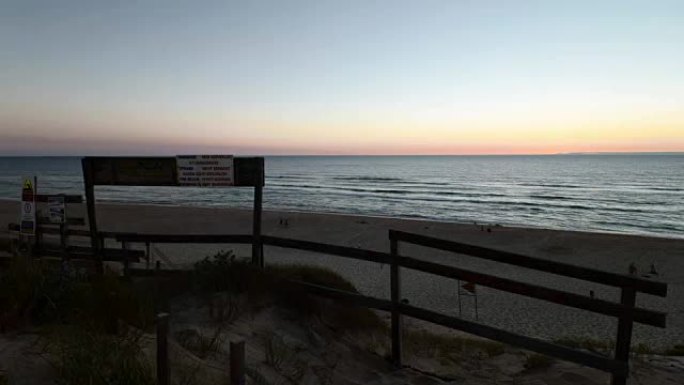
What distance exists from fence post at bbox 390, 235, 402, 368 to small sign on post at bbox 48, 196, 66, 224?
5222mm

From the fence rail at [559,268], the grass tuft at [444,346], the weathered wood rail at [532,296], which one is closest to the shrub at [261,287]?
the weathered wood rail at [532,296]

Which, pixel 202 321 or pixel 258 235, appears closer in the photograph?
pixel 202 321

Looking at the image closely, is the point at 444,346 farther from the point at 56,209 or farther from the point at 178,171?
the point at 56,209

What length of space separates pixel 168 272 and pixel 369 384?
117 inches

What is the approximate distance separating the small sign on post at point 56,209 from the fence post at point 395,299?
522cm

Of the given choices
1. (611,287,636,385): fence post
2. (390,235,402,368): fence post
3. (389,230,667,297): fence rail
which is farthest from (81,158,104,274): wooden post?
(611,287,636,385): fence post

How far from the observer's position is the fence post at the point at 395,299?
16.6ft

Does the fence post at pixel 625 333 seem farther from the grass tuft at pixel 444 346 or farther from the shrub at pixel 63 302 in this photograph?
the shrub at pixel 63 302

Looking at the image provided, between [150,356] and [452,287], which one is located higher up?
[150,356]

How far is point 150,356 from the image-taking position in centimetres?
373

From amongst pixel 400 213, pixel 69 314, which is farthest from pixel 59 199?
pixel 400 213

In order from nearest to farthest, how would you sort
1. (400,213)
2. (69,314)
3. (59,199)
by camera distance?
(69,314), (59,199), (400,213)

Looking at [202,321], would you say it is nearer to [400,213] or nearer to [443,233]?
[443,233]

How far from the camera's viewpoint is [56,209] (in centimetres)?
750
